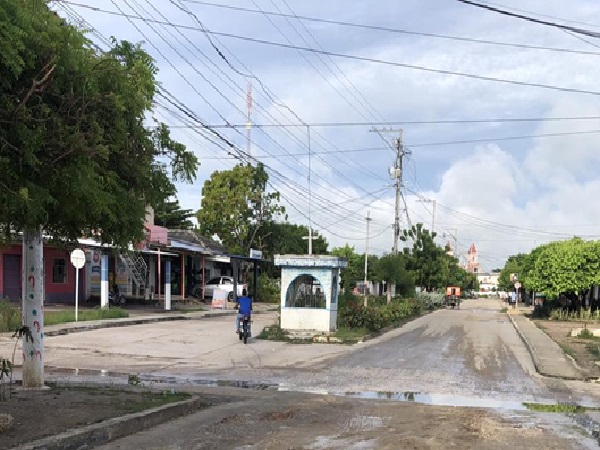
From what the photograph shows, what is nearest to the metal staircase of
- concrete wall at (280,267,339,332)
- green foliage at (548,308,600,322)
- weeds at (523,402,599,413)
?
concrete wall at (280,267,339,332)

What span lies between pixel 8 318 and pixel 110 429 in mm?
16973

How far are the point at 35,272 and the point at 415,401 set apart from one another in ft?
23.2

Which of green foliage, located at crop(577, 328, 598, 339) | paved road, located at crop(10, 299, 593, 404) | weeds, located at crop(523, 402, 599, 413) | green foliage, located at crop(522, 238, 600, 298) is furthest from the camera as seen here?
green foliage, located at crop(522, 238, 600, 298)

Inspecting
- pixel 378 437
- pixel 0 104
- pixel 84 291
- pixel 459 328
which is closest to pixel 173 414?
pixel 378 437

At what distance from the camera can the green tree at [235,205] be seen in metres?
55.1

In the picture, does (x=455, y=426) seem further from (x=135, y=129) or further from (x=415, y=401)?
(x=135, y=129)

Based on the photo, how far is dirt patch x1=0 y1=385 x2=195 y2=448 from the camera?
7.39m

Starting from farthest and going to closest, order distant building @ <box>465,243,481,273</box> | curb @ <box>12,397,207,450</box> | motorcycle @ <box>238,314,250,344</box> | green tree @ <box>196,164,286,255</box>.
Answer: distant building @ <box>465,243,481,273</box>, green tree @ <box>196,164,286,255</box>, motorcycle @ <box>238,314,250,344</box>, curb @ <box>12,397,207,450</box>

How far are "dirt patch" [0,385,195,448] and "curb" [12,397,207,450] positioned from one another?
0.18 m

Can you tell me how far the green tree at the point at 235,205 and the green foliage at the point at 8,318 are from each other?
1265 inches

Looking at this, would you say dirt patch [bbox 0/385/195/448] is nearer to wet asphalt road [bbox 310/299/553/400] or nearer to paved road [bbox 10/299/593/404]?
paved road [bbox 10/299/593/404]

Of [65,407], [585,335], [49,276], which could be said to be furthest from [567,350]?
[49,276]

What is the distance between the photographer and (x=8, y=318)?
2284 centimetres

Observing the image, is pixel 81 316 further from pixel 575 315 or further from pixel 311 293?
pixel 575 315
